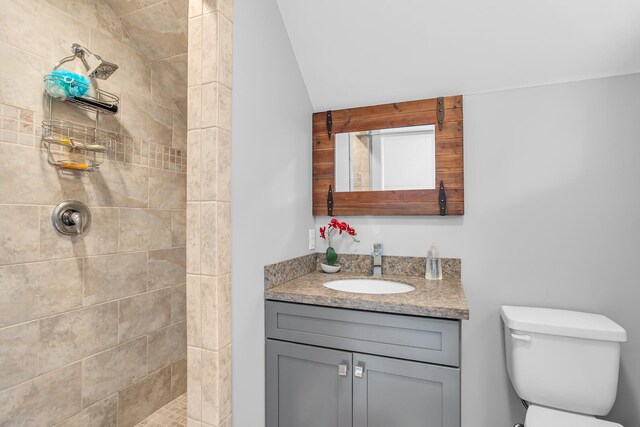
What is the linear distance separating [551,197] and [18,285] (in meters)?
2.44

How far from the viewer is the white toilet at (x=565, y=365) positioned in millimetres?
1288

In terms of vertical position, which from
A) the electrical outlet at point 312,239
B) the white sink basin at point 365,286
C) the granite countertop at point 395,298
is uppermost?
the electrical outlet at point 312,239

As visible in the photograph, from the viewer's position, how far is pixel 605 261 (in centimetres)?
149

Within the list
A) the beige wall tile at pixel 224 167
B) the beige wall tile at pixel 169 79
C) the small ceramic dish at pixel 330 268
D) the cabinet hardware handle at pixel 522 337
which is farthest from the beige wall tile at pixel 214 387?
the beige wall tile at pixel 169 79

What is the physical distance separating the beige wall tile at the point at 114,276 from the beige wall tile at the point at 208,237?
0.90 m

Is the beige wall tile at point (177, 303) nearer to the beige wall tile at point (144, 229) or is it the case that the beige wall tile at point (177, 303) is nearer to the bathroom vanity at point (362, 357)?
the beige wall tile at point (144, 229)

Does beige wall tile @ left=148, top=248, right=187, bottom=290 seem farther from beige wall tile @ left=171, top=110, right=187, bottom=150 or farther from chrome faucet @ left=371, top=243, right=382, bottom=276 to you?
chrome faucet @ left=371, top=243, right=382, bottom=276

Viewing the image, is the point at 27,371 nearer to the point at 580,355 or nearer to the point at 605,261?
the point at 580,355

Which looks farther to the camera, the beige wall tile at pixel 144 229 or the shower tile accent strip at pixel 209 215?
the beige wall tile at pixel 144 229

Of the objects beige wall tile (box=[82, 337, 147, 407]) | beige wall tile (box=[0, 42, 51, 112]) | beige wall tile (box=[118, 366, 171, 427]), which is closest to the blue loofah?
beige wall tile (box=[0, 42, 51, 112])

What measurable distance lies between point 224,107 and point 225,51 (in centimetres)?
21

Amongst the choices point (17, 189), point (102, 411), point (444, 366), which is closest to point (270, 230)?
point (444, 366)

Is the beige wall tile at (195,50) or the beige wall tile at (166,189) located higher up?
the beige wall tile at (195,50)

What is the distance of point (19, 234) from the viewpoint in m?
1.37
